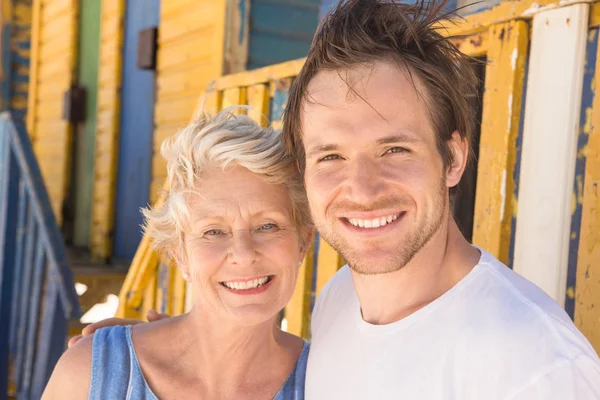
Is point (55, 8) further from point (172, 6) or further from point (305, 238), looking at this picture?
point (305, 238)

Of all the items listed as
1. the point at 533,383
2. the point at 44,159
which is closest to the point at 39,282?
the point at 533,383

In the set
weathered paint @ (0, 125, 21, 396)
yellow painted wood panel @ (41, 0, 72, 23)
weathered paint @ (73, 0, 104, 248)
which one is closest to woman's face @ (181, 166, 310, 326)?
weathered paint @ (0, 125, 21, 396)

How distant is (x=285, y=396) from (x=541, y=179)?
3.02ft

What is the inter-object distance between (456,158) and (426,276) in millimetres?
324

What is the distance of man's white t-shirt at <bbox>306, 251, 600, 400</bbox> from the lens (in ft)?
4.10

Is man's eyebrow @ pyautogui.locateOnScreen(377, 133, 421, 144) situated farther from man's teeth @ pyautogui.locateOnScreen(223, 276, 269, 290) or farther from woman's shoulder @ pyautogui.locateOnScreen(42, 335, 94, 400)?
woman's shoulder @ pyautogui.locateOnScreen(42, 335, 94, 400)

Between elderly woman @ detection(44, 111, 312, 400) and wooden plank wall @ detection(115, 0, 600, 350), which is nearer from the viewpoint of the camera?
wooden plank wall @ detection(115, 0, 600, 350)

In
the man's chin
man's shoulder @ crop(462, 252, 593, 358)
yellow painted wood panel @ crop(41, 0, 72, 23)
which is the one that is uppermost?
yellow painted wood panel @ crop(41, 0, 72, 23)

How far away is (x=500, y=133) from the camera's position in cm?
206

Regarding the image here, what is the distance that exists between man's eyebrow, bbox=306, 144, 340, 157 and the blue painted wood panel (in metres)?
4.73

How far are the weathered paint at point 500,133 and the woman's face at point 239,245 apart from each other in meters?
0.58

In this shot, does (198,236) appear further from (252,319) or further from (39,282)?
(39,282)

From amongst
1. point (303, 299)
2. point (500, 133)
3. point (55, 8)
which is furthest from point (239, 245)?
point (55, 8)

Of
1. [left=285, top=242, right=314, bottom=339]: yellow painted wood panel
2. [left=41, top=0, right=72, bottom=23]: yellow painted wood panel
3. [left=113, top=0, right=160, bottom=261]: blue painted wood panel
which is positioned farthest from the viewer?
[left=41, top=0, right=72, bottom=23]: yellow painted wood panel
